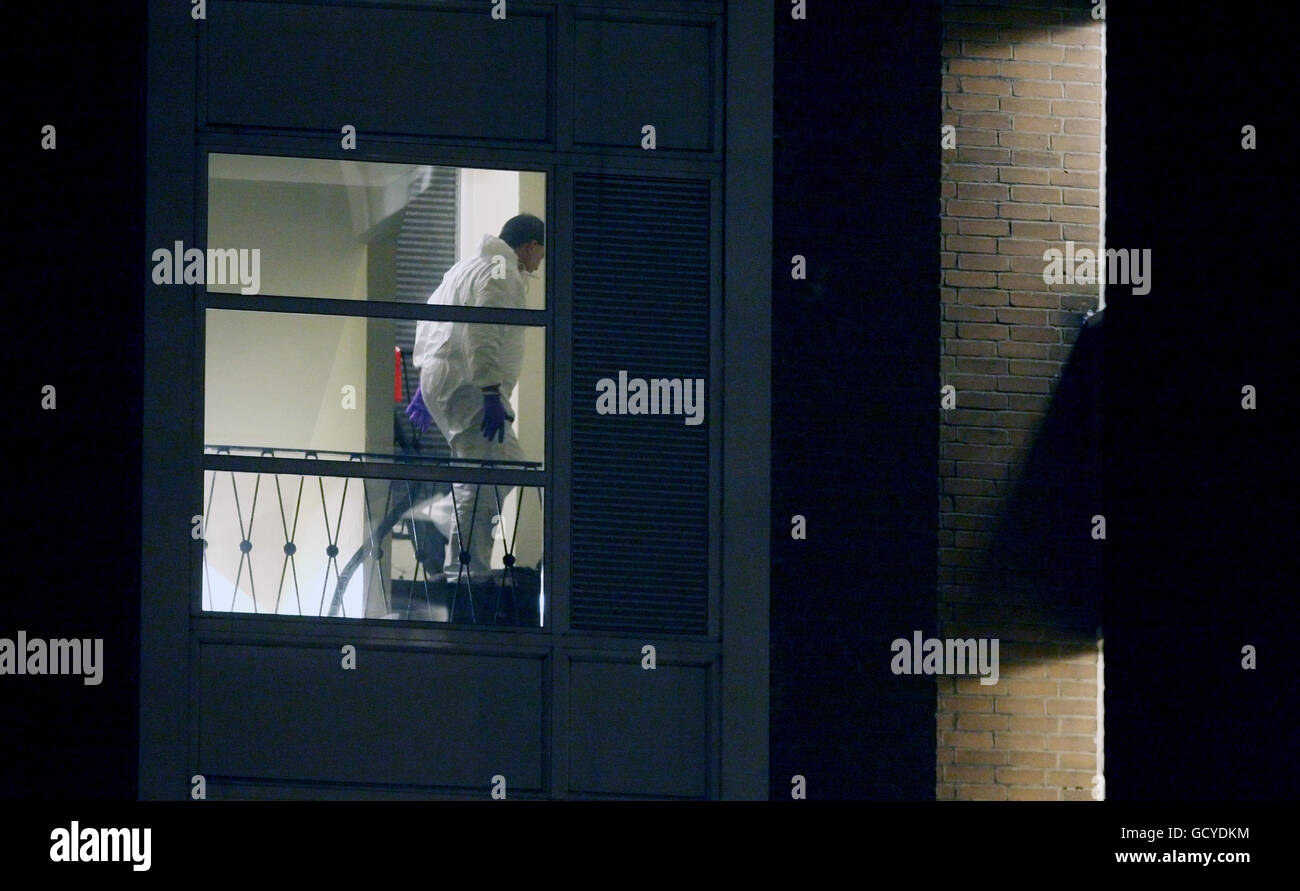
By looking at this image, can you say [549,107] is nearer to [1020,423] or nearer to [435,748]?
[435,748]

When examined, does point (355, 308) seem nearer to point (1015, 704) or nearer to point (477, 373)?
point (477, 373)

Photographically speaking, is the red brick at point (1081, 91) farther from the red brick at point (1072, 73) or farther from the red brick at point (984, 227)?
the red brick at point (984, 227)

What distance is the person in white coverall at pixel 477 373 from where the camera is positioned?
802 centimetres

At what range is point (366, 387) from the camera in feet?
26.2

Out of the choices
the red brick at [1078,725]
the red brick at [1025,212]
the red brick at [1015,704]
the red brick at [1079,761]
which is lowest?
the red brick at [1079,761]

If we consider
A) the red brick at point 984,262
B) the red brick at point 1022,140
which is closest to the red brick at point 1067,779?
the red brick at point 984,262

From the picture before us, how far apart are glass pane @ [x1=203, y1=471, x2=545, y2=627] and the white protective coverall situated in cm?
1

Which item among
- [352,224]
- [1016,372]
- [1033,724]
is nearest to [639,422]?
[352,224]

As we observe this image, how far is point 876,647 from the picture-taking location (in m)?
8.23

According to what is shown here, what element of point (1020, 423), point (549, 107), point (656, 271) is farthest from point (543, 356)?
point (1020, 423)

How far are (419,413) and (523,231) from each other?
39.1 inches

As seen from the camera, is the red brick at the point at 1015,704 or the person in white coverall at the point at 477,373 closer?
the person in white coverall at the point at 477,373

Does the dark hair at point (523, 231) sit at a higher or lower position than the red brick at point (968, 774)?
higher
